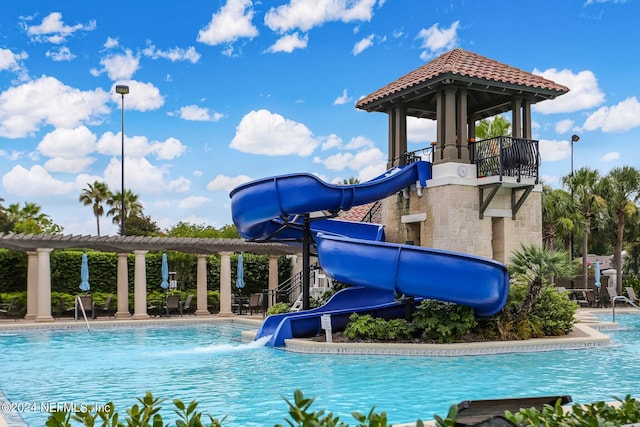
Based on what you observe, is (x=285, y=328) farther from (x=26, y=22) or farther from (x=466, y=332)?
(x=26, y=22)

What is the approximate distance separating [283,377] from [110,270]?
19280 millimetres

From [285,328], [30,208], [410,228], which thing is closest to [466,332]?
[285,328]

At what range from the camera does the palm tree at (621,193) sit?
3781 centimetres

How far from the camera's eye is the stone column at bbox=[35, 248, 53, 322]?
76.0ft

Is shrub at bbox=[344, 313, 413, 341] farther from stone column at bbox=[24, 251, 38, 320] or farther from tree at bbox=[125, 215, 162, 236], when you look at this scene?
tree at bbox=[125, 215, 162, 236]

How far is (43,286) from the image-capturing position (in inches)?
916

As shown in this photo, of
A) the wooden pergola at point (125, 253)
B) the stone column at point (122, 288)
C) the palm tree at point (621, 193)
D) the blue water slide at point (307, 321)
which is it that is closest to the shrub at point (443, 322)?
the blue water slide at point (307, 321)

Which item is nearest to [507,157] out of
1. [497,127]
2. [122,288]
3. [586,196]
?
[122,288]

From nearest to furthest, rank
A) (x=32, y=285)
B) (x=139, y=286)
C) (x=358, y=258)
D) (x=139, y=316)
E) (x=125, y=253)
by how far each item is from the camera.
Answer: (x=358, y=258) → (x=32, y=285) → (x=139, y=316) → (x=139, y=286) → (x=125, y=253)

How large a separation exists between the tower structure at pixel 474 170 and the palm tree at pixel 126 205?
4538cm

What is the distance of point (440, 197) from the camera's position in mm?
19328

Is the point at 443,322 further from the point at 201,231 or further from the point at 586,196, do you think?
the point at 201,231

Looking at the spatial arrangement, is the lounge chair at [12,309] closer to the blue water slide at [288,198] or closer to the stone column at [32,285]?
the stone column at [32,285]

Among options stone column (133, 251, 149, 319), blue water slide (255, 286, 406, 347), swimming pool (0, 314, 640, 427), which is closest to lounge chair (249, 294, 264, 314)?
stone column (133, 251, 149, 319)
